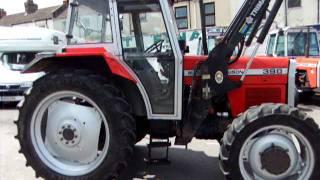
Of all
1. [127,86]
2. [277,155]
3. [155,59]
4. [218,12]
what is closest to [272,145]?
[277,155]

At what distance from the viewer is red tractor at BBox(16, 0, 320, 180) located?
18.3ft

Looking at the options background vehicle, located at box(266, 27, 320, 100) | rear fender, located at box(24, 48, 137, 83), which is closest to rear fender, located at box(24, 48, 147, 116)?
rear fender, located at box(24, 48, 137, 83)

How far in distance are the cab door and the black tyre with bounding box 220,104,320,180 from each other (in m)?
0.85

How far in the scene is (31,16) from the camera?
4741cm

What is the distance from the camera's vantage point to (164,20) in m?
5.69

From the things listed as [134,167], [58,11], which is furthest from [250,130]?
[58,11]

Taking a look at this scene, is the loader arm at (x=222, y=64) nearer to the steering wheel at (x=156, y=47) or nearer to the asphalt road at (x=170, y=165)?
the steering wheel at (x=156, y=47)

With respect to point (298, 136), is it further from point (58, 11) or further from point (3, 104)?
point (58, 11)

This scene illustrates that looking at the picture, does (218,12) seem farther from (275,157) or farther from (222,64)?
(275,157)

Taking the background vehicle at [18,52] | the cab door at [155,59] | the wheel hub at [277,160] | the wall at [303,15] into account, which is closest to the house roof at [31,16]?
the wall at [303,15]

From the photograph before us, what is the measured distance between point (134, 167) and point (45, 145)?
1310mm

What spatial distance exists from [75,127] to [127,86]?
0.77 metres

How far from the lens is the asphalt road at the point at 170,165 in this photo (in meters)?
6.36

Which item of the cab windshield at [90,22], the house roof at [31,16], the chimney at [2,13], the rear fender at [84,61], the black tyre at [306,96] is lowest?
the black tyre at [306,96]
